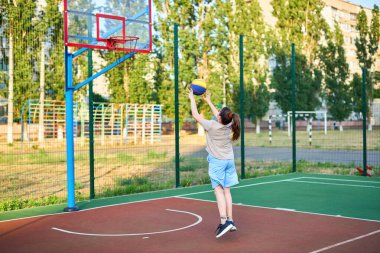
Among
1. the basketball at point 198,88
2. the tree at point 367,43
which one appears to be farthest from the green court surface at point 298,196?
the tree at point 367,43

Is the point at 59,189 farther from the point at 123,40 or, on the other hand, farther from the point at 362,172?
the point at 362,172

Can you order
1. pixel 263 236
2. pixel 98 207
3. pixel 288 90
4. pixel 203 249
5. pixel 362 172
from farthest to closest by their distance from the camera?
pixel 288 90, pixel 362 172, pixel 98 207, pixel 263 236, pixel 203 249

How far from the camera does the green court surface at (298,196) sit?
8.05 metres

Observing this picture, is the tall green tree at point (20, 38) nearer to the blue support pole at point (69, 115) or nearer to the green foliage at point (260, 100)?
the blue support pole at point (69, 115)

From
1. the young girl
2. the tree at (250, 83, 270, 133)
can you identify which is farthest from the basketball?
the tree at (250, 83, 270, 133)

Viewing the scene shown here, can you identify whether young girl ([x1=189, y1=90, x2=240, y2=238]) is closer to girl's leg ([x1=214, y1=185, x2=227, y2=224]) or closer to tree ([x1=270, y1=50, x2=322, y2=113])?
girl's leg ([x1=214, y1=185, x2=227, y2=224])

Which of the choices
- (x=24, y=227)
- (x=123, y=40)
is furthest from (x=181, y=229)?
(x=123, y=40)

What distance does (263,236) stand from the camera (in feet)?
20.1

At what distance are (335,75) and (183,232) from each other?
3844 centimetres

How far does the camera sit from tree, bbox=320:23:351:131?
4131cm

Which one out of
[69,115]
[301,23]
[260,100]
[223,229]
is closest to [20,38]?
[69,115]

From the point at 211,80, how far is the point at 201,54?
72.6 inches

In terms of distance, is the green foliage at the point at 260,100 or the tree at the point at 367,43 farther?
the tree at the point at 367,43

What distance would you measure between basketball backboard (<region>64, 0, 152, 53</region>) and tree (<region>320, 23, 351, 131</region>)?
34124mm
